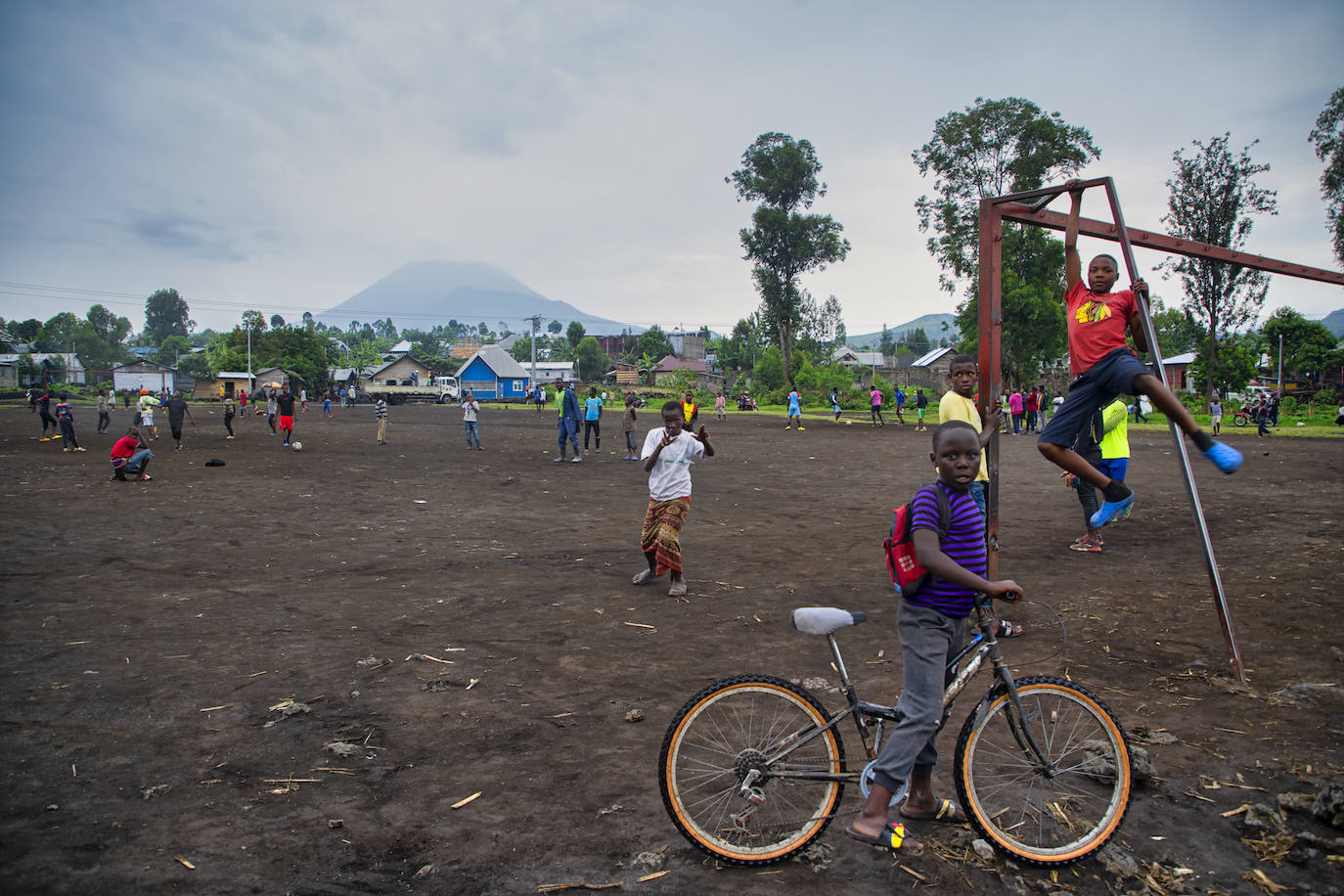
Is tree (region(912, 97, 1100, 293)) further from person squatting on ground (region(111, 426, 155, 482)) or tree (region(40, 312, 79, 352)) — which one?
tree (region(40, 312, 79, 352))

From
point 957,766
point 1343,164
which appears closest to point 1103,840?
point 957,766

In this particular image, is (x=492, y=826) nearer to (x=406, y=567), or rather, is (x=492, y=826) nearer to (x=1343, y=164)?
(x=406, y=567)

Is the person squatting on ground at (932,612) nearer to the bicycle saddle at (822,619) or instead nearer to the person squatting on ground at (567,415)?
the bicycle saddle at (822,619)

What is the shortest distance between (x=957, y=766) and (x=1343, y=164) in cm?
4579

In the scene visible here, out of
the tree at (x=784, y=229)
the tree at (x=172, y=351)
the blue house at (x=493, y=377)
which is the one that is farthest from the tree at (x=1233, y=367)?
the tree at (x=172, y=351)

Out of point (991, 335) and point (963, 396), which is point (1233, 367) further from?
point (991, 335)

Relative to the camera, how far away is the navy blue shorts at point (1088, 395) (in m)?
5.43

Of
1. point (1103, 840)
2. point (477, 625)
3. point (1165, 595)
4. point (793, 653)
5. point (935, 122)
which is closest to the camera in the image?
point (1103, 840)

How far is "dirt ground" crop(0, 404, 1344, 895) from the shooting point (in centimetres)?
329

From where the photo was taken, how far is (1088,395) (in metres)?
5.65

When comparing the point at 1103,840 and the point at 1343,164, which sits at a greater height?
the point at 1343,164

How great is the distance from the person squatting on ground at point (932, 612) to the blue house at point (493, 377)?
9748 cm

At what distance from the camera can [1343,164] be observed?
34969 millimetres

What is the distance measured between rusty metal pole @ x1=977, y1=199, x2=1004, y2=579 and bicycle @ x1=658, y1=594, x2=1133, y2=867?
7.56 ft
